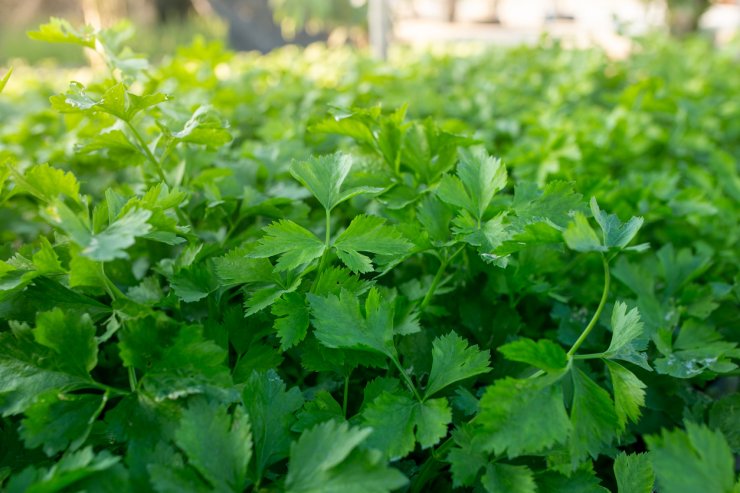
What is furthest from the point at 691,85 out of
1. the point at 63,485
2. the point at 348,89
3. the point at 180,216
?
the point at 63,485

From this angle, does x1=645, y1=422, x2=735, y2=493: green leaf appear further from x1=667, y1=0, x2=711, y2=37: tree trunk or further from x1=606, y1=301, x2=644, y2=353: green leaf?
x1=667, y1=0, x2=711, y2=37: tree trunk

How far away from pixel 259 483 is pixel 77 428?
0.21 meters

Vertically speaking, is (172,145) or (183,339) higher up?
(172,145)

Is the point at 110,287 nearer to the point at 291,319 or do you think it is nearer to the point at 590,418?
the point at 291,319

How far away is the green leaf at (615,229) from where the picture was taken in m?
0.71

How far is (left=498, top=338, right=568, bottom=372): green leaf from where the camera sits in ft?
2.11

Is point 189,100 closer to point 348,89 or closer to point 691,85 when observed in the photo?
point 348,89

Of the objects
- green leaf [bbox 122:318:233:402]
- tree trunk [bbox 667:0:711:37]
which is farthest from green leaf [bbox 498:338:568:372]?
tree trunk [bbox 667:0:711:37]

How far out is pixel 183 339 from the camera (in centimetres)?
66

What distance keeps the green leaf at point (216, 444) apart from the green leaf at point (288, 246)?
0.69 ft

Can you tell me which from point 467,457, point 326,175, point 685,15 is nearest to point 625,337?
point 467,457

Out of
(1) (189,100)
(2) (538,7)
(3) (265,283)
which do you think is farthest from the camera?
(2) (538,7)

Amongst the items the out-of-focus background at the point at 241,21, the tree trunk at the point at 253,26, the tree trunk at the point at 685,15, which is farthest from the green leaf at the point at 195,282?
the tree trunk at the point at 253,26

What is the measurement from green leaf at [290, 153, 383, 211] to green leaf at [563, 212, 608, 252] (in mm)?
281
